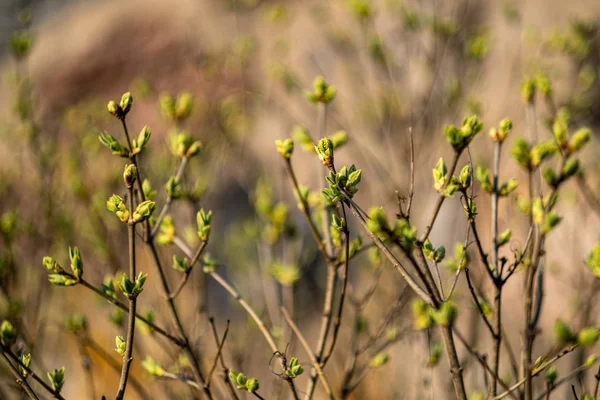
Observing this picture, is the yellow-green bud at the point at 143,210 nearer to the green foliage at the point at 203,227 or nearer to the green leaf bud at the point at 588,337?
the green foliage at the point at 203,227

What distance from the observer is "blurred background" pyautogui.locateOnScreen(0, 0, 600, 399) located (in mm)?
2590

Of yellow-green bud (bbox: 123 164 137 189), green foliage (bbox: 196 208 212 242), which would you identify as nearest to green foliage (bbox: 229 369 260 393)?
green foliage (bbox: 196 208 212 242)

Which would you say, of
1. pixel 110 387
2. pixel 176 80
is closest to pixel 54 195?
pixel 110 387

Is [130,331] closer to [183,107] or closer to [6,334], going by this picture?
[6,334]

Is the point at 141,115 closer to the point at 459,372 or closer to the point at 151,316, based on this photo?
the point at 151,316

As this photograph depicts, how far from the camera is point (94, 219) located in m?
3.39

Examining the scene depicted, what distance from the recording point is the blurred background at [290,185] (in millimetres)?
2590

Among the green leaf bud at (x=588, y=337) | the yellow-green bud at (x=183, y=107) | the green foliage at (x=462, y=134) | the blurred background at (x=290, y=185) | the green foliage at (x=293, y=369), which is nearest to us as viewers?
the green leaf bud at (x=588, y=337)

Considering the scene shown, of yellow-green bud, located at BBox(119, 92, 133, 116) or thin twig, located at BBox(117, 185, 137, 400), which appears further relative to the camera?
yellow-green bud, located at BBox(119, 92, 133, 116)

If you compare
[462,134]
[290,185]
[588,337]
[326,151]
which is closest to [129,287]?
[326,151]

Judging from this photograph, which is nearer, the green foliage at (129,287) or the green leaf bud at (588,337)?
the green leaf bud at (588,337)

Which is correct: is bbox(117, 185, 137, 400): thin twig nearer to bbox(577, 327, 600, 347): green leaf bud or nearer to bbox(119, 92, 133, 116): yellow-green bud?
bbox(119, 92, 133, 116): yellow-green bud

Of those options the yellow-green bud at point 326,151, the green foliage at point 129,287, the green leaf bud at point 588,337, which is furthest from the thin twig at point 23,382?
the green leaf bud at point 588,337

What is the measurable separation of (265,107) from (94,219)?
2.79 metres
